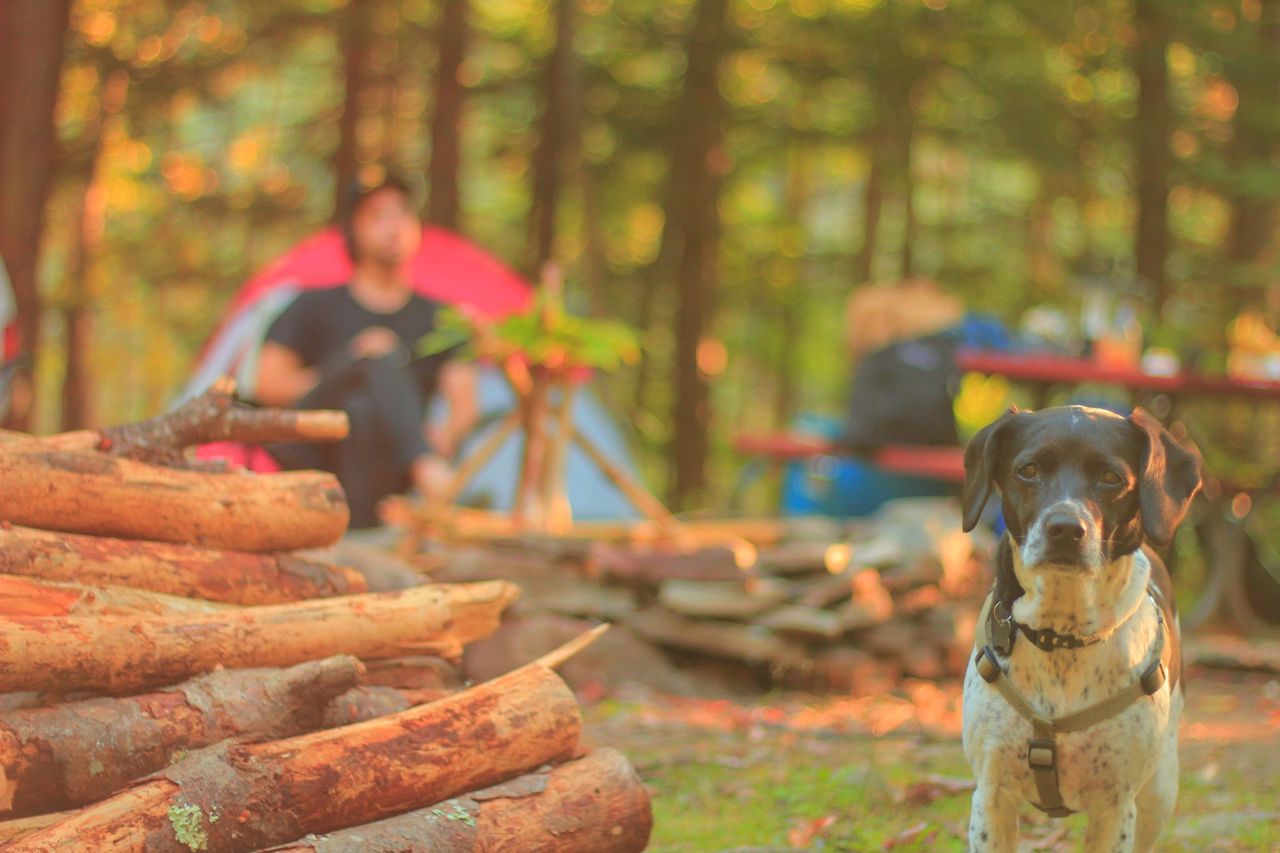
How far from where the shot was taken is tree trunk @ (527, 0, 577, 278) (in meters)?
13.6

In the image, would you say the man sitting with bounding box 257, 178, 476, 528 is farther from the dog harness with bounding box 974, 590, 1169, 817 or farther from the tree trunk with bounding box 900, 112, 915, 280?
the tree trunk with bounding box 900, 112, 915, 280

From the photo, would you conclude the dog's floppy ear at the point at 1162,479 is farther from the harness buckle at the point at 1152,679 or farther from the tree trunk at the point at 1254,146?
the tree trunk at the point at 1254,146

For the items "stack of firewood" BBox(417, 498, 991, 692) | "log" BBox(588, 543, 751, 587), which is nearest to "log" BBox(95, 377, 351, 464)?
"stack of firewood" BBox(417, 498, 991, 692)

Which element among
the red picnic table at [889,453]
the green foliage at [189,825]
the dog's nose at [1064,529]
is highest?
the dog's nose at [1064,529]

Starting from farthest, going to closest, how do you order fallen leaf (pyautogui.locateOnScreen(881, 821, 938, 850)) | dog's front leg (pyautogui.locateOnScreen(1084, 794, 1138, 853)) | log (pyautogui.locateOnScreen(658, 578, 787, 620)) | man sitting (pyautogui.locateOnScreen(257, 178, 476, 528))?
man sitting (pyautogui.locateOnScreen(257, 178, 476, 528)) < log (pyautogui.locateOnScreen(658, 578, 787, 620)) < fallen leaf (pyautogui.locateOnScreen(881, 821, 938, 850)) < dog's front leg (pyautogui.locateOnScreen(1084, 794, 1138, 853))

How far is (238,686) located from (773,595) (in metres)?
3.84

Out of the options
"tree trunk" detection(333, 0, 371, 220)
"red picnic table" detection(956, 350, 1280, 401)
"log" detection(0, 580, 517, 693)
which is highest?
"tree trunk" detection(333, 0, 371, 220)

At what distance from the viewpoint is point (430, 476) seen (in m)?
7.14

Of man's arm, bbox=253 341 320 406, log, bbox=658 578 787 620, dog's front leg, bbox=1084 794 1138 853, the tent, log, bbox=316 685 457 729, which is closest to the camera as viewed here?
dog's front leg, bbox=1084 794 1138 853

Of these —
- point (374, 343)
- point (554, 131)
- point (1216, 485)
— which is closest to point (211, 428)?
point (374, 343)

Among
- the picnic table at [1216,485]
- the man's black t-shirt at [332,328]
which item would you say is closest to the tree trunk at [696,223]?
the picnic table at [1216,485]

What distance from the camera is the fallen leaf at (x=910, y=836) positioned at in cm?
383

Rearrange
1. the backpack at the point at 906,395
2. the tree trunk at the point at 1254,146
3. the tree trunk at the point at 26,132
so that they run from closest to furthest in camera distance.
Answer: the backpack at the point at 906,395 < the tree trunk at the point at 26,132 < the tree trunk at the point at 1254,146

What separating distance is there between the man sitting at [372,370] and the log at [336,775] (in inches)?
140
